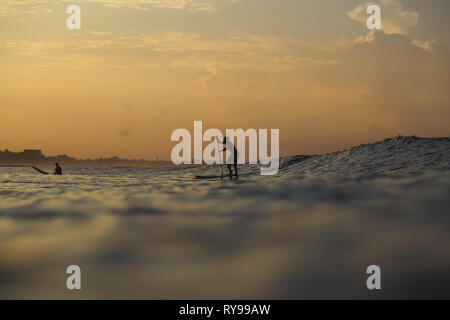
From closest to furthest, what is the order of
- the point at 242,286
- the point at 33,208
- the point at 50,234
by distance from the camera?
1. the point at 242,286
2. the point at 50,234
3. the point at 33,208

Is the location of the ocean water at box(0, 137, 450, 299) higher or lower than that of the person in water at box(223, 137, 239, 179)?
lower

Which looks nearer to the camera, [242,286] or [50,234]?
[242,286]

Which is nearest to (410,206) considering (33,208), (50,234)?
(50,234)

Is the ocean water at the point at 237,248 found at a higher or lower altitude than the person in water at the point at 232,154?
lower

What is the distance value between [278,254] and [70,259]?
2361mm

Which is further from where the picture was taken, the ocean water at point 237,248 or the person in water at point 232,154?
the person in water at point 232,154

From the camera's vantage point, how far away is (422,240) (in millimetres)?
4594

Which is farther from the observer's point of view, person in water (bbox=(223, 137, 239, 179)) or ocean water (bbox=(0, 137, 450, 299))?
person in water (bbox=(223, 137, 239, 179))

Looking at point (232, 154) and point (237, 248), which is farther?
point (232, 154)

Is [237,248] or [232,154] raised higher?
[232,154]
